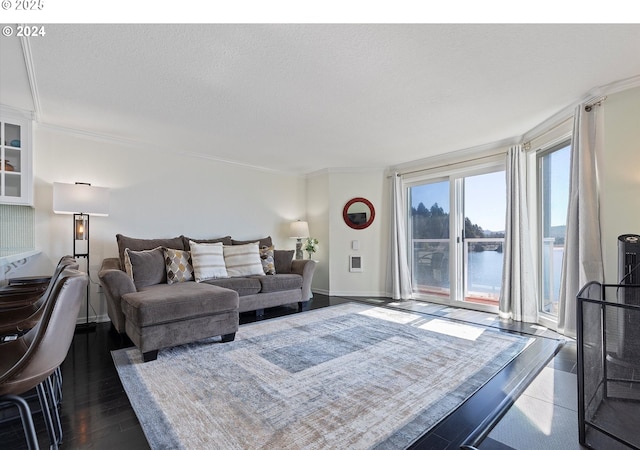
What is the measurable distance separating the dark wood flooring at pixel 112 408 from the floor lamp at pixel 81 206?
1252mm

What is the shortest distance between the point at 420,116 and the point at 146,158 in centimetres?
369

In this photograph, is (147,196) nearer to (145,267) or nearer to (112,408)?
(145,267)

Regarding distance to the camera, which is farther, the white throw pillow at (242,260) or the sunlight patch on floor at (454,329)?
the white throw pillow at (242,260)

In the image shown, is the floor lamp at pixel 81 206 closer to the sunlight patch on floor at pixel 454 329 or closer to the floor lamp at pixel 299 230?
the floor lamp at pixel 299 230

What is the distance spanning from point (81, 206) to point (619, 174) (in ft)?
17.3

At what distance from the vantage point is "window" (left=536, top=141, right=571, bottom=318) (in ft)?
11.1

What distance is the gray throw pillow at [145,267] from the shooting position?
3387 mm

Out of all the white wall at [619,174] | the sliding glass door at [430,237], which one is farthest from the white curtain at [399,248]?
the white wall at [619,174]

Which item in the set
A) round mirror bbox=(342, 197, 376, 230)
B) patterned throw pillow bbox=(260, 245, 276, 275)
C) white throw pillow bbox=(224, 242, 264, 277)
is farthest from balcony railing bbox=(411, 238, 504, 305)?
white throw pillow bbox=(224, 242, 264, 277)

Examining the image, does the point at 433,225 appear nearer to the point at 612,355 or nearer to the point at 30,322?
the point at 612,355

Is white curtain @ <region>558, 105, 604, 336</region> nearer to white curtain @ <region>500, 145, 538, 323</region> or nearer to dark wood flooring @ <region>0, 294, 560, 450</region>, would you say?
dark wood flooring @ <region>0, 294, 560, 450</region>

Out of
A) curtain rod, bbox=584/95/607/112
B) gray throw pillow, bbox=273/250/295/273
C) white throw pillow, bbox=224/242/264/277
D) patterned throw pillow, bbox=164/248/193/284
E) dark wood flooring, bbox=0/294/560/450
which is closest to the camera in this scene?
dark wood flooring, bbox=0/294/560/450

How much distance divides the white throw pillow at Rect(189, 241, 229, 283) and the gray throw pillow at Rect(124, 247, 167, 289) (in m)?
0.38
